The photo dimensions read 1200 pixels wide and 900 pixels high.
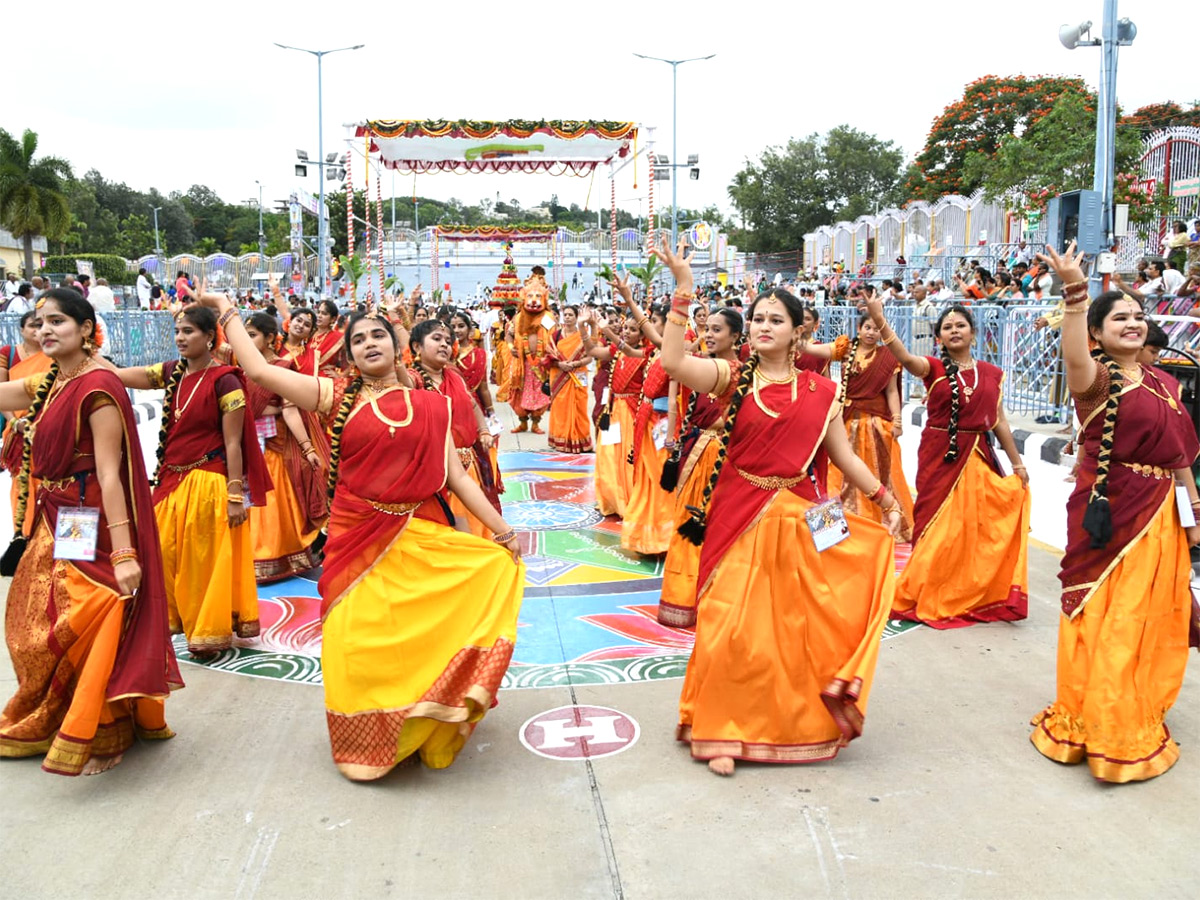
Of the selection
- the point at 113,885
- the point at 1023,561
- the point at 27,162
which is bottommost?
the point at 113,885

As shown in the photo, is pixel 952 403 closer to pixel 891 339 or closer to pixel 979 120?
pixel 891 339

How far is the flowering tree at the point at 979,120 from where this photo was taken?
3738 centimetres

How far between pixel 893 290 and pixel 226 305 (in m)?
14.5

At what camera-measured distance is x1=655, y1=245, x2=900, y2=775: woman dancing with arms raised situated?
12.6 feet

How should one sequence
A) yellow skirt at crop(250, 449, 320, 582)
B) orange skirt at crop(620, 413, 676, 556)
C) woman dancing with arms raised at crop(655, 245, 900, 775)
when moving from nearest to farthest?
woman dancing with arms raised at crop(655, 245, 900, 775) → yellow skirt at crop(250, 449, 320, 582) → orange skirt at crop(620, 413, 676, 556)

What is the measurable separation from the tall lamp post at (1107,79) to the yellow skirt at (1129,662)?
7.99m

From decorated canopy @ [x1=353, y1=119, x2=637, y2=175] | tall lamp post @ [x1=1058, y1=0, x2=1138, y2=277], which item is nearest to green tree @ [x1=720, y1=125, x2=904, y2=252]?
decorated canopy @ [x1=353, y1=119, x2=637, y2=175]

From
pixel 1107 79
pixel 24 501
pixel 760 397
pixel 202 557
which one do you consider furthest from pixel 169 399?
pixel 1107 79

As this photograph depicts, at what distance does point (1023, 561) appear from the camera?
5.63 meters

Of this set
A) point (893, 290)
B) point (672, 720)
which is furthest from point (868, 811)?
point (893, 290)

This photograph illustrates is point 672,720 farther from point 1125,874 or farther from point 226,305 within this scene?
point 226,305

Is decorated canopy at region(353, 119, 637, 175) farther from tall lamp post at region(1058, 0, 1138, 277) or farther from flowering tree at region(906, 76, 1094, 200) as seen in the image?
flowering tree at region(906, 76, 1094, 200)

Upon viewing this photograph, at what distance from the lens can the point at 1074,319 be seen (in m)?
3.65

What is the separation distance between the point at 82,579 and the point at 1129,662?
358 centimetres
